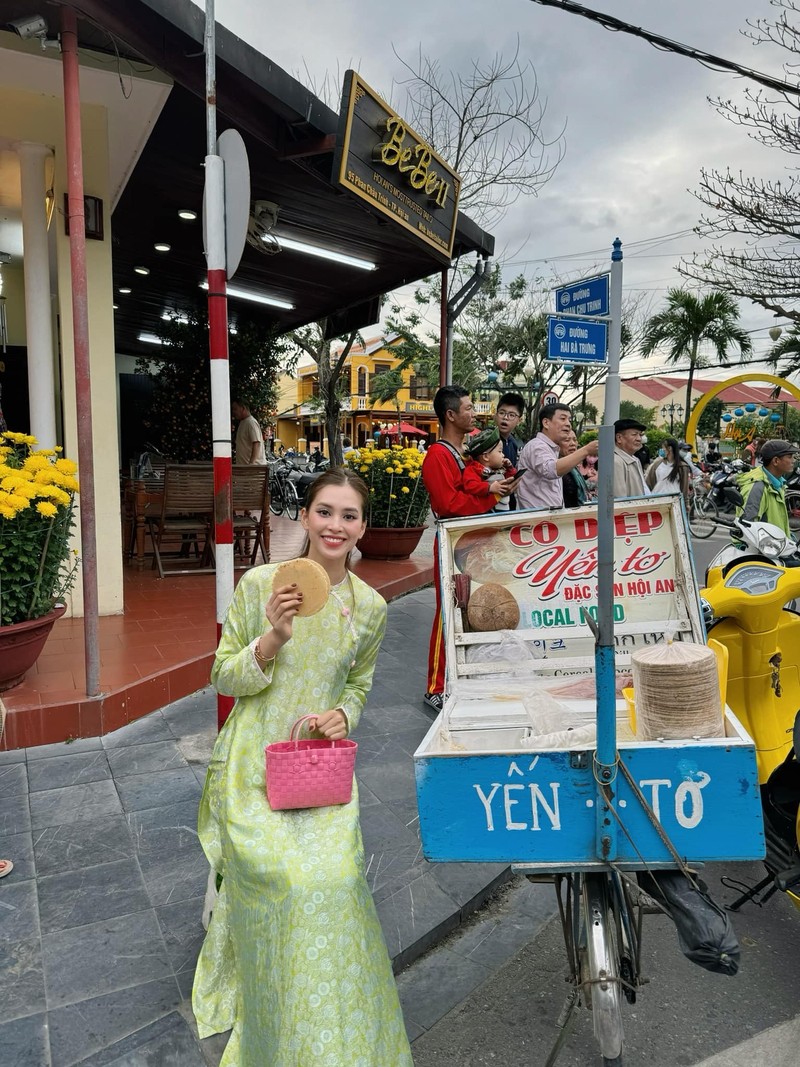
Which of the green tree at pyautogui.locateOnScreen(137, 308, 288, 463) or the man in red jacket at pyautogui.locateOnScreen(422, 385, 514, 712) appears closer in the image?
the man in red jacket at pyautogui.locateOnScreen(422, 385, 514, 712)

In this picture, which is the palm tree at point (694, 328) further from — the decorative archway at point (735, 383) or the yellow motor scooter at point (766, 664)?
the yellow motor scooter at point (766, 664)

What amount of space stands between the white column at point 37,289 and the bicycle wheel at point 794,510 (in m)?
9.75

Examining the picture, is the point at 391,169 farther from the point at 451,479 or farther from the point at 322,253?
the point at 451,479

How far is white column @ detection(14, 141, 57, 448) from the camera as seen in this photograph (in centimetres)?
503

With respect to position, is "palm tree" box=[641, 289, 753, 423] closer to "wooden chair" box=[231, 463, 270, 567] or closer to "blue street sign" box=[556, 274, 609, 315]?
"wooden chair" box=[231, 463, 270, 567]

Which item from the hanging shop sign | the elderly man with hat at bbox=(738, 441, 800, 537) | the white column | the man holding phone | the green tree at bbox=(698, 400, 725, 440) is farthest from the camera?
the green tree at bbox=(698, 400, 725, 440)

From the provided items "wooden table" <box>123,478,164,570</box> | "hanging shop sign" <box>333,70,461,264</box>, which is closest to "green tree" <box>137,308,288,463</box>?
"wooden table" <box>123,478,164,570</box>

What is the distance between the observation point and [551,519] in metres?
2.62

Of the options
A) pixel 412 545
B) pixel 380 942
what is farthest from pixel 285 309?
pixel 380 942

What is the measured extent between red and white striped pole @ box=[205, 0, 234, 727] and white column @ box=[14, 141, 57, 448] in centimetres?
311

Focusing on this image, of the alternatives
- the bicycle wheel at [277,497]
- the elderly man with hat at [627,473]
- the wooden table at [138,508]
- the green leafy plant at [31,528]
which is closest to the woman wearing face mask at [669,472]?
the elderly man with hat at [627,473]

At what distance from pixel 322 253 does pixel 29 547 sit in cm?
492

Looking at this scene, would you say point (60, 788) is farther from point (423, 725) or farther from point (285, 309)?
point (285, 309)

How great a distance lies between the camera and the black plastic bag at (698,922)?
1.45 meters
